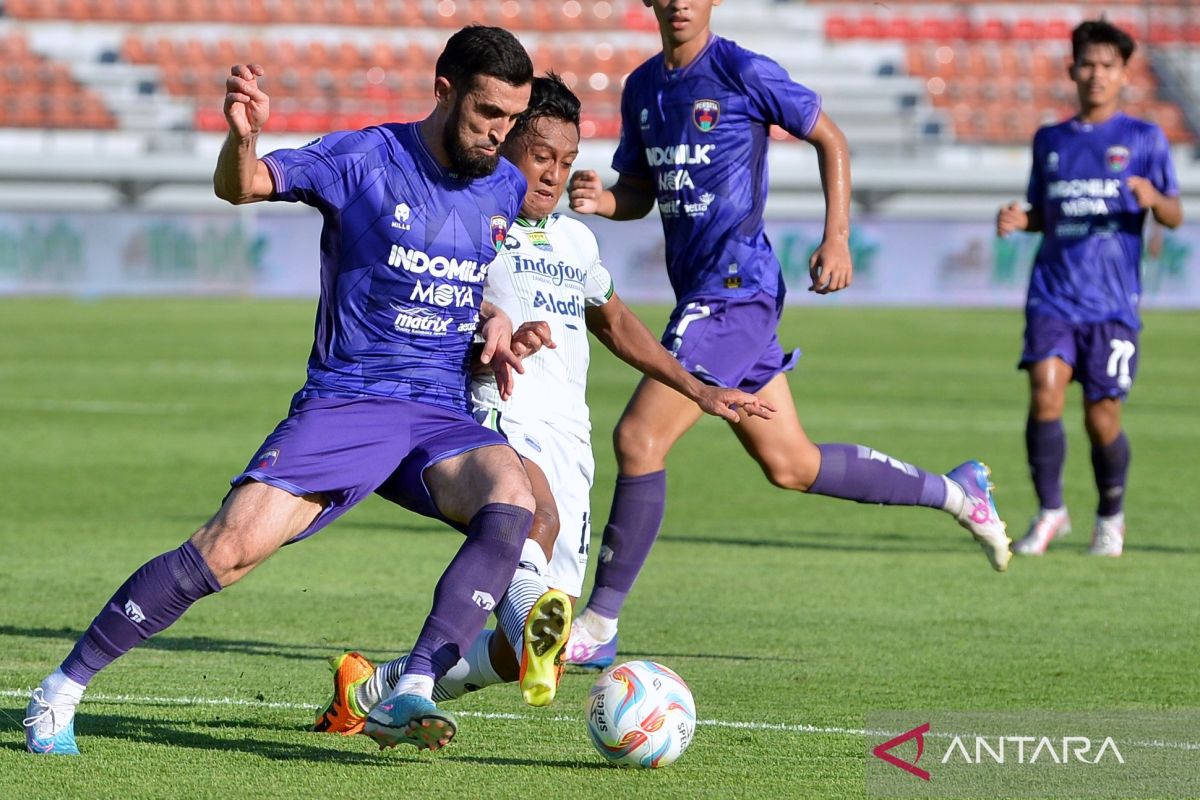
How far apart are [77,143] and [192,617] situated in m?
28.3

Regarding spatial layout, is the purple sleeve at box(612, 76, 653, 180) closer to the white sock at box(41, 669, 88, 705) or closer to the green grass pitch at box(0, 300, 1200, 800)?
the green grass pitch at box(0, 300, 1200, 800)

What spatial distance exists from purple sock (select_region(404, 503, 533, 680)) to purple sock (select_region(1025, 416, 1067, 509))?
5.17 m

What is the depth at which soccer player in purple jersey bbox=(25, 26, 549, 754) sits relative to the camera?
4.50 metres

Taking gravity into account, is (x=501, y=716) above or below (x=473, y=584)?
below

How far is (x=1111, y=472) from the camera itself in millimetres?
9055

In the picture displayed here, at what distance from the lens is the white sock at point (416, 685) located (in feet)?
14.1

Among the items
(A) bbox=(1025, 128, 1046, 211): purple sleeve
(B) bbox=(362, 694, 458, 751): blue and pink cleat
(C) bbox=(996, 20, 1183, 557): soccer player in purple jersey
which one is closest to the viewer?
(B) bbox=(362, 694, 458, 751): blue and pink cleat

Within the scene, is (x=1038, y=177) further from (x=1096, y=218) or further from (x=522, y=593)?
(x=522, y=593)

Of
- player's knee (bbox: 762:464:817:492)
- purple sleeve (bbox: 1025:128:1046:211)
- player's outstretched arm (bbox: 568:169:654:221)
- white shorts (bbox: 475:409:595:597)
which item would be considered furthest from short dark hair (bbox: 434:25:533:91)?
purple sleeve (bbox: 1025:128:1046:211)

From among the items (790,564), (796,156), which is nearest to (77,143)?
(796,156)

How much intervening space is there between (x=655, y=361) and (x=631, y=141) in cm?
162

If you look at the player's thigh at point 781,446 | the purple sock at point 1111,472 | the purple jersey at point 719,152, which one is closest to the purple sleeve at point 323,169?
the purple jersey at point 719,152

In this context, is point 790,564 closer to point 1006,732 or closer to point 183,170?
point 1006,732

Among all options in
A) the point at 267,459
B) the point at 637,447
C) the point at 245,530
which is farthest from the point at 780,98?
the point at 245,530
